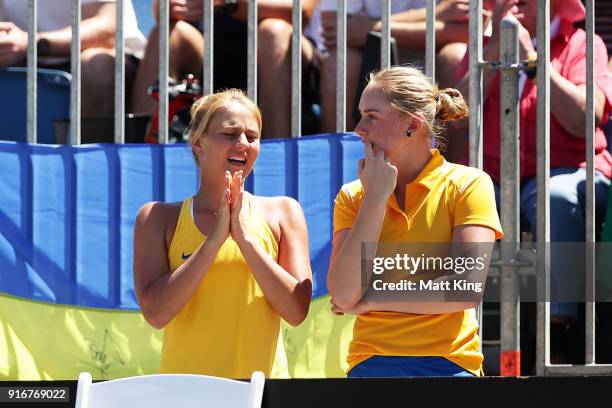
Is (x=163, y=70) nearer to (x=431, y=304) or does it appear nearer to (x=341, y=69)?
(x=341, y=69)

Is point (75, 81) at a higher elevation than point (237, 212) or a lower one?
higher

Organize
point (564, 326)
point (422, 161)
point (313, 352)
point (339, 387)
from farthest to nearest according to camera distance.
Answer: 1. point (564, 326)
2. point (313, 352)
3. point (422, 161)
4. point (339, 387)

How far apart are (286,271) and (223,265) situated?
172 mm

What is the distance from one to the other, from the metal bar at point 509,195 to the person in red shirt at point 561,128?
0.48 feet

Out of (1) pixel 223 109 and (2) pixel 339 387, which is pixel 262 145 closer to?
(1) pixel 223 109

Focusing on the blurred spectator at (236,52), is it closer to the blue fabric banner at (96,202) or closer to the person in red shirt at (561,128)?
the blue fabric banner at (96,202)

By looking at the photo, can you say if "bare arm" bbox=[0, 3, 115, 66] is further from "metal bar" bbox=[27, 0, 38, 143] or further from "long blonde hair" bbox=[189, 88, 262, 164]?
"long blonde hair" bbox=[189, 88, 262, 164]

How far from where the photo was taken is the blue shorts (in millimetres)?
2971

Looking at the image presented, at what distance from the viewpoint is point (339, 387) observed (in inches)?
106

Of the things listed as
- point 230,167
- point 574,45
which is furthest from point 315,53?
point 230,167

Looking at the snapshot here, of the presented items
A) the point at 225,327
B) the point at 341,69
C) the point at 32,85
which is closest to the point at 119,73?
the point at 32,85

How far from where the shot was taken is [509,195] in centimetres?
402

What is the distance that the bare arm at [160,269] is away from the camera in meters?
3.11

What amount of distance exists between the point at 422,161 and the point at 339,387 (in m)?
0.76
